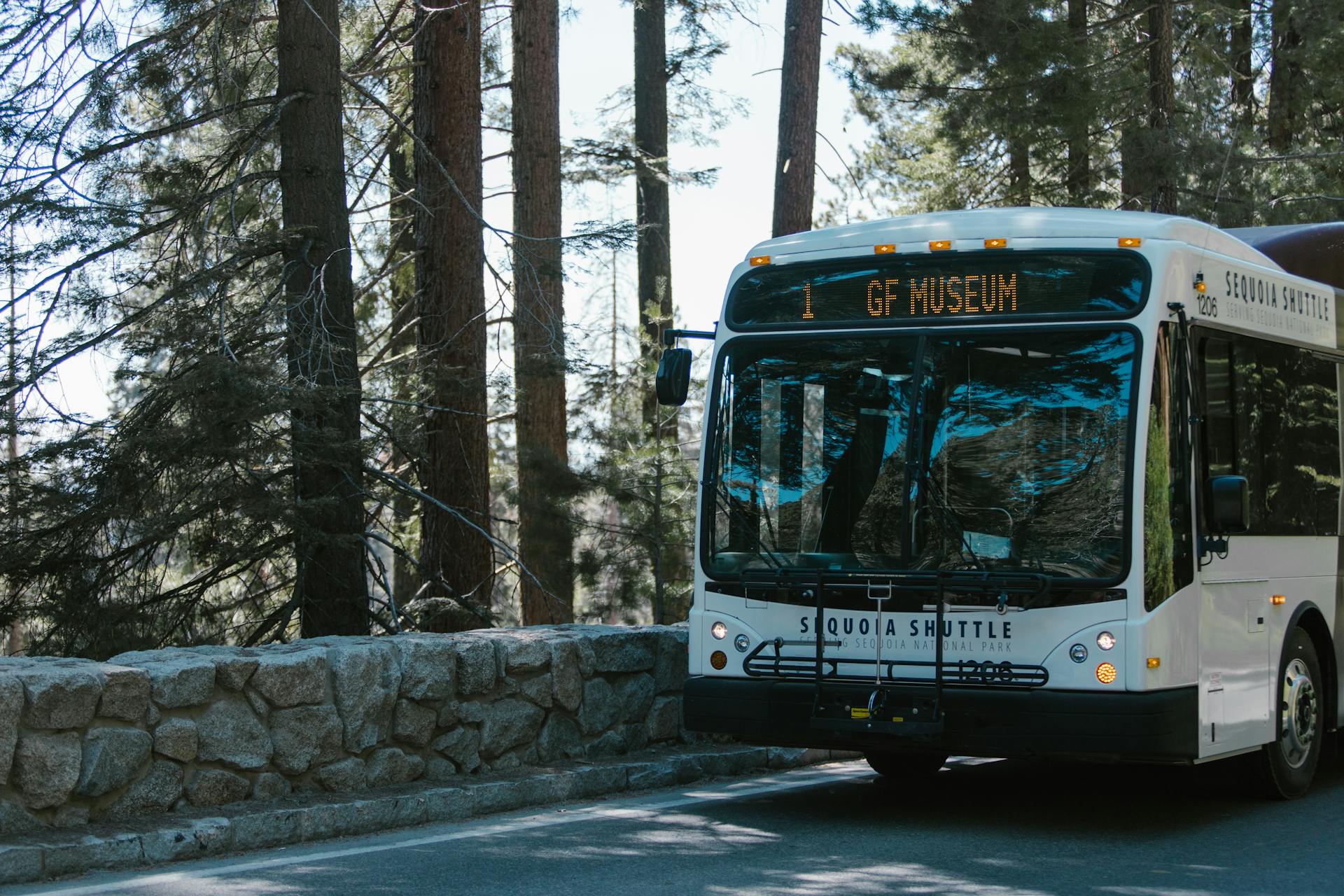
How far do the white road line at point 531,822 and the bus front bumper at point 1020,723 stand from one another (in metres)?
0.92

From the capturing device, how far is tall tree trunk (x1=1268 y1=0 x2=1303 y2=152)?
2412cm

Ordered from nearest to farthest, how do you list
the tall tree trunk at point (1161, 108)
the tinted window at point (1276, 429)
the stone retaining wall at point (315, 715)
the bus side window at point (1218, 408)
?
the stone retaining wall at point (315, 715) < the bus side window at point (1218, 408) < the tinted window at point (1276, 429) < the tall tree trunk at point (1161, 108)

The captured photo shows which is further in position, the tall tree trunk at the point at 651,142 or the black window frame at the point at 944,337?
the tall tree trunk at the point at 651,142

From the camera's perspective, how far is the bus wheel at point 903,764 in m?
9.34

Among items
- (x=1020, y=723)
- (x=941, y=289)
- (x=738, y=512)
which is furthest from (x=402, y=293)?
(x=1020, y=723)

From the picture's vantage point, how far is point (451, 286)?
→ 45.8 ft

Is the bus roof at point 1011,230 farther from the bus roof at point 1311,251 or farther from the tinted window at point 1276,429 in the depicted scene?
the bus roof at point 1311,251

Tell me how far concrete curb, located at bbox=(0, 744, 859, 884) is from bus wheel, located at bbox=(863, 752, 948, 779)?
0.90m

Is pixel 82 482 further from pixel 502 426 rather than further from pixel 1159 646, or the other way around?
pixel 502 426

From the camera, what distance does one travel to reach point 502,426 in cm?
2103

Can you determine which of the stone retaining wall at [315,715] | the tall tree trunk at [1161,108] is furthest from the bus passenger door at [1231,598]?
the tall tree trunk at [1161,108]

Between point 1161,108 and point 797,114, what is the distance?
663cm

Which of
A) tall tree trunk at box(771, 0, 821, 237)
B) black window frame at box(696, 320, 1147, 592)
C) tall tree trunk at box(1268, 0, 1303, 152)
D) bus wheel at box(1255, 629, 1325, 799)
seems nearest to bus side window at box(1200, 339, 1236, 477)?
black window frame at box(696, 320, 1147, 592)

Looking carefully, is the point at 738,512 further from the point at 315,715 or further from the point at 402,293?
the point at 402,293
